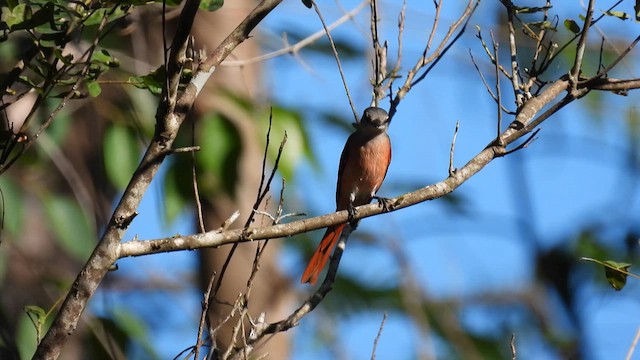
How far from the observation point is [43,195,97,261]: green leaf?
5.28m

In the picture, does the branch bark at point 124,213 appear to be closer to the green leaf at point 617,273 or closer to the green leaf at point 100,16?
the green leaf at point 100,16

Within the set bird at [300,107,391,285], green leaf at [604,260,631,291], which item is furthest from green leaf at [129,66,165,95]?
bird at [300,107,391,285]

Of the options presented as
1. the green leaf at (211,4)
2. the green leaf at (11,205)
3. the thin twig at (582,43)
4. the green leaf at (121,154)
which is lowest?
the thin twig at (582,43)

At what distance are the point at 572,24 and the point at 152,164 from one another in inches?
63.3

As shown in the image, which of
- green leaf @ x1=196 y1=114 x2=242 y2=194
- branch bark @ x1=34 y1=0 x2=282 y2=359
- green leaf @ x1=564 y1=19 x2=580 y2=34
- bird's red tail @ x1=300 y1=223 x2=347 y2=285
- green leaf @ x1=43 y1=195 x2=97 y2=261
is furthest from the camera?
green leaf @ x1=43 y1=195 x2=97 y2=261

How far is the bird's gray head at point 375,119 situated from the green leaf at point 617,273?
2.01 m

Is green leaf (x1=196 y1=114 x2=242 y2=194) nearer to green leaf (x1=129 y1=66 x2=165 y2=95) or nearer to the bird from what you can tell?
the bird

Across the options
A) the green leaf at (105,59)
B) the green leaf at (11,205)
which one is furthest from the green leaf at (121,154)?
the green leaf at (105,59)

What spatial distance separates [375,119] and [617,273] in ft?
7.23

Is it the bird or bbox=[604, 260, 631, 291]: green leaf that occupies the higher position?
the bird

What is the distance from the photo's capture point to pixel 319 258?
471 cm

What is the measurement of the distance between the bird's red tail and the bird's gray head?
24.8 inches

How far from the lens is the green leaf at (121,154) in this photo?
4871 millimetres

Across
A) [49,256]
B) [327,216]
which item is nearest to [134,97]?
[327,216]
